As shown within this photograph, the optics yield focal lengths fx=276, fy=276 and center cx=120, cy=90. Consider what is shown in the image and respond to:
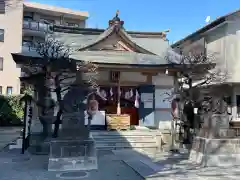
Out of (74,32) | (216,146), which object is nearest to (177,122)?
(216,146)

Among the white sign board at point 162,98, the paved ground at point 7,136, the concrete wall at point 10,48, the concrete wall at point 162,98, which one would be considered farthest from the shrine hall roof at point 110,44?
the concrete wall at point 10,48

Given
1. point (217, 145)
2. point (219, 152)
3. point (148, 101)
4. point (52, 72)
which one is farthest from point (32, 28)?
point (219, 152)

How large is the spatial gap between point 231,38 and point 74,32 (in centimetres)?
984

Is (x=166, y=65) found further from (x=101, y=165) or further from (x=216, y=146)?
(x=101, y=165)

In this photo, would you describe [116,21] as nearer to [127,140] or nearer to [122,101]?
[122,101]

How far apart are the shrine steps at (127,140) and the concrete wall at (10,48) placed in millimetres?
16915

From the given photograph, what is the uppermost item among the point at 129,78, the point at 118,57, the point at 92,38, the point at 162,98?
the point at 92,38

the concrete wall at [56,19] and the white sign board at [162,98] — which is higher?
the concrete wall at [56,19]

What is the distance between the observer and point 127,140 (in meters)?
12.3

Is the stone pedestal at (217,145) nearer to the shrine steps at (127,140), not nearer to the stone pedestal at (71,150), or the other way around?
the shrine steps at (127,140)

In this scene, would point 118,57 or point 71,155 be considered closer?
point 71,155

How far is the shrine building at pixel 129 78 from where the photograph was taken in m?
13.9

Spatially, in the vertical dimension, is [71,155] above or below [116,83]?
below

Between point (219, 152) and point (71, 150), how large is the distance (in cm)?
465
